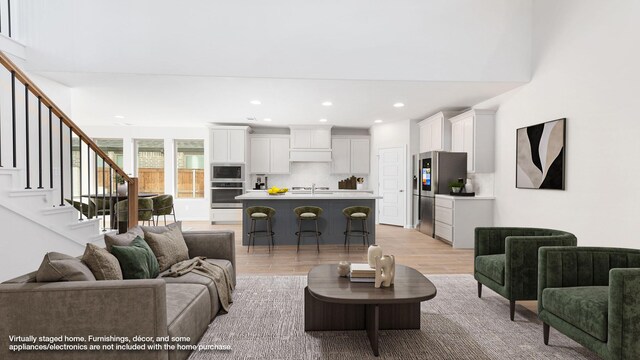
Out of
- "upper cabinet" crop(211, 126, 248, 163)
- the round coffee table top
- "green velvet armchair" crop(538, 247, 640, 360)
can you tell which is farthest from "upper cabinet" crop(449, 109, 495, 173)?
"upper cabinet" crop(211, 126, 248, 163)

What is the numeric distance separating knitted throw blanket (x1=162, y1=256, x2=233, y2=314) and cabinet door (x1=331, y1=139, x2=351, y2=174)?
6.21m

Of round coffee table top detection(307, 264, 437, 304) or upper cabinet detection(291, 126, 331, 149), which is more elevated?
upper cabinet detection(291, 126, 331, 149)

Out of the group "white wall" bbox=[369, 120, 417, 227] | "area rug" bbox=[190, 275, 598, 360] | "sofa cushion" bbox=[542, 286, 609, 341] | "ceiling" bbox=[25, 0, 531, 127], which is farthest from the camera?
"white wall" bbox=[369, 120, 417, 227]

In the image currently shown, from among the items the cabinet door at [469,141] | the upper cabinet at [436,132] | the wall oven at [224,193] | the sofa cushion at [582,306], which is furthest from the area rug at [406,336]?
the wall oven at [224,193]

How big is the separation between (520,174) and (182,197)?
8.15 metres

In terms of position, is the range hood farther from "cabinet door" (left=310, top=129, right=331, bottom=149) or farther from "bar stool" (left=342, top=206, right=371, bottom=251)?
"bar stool" (left=342, top=206, right=371, bottom=251)

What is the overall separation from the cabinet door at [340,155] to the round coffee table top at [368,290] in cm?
640

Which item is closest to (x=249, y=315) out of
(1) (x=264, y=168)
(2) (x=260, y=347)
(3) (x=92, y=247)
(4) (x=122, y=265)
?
(2) (x=260, y=347)

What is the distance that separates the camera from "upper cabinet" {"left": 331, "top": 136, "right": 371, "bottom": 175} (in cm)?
904

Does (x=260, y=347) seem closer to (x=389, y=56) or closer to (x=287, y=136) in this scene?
(x=389, y=56)

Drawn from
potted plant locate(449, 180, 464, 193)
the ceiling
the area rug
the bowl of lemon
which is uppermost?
the ceiling

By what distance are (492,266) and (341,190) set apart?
18.1 feet

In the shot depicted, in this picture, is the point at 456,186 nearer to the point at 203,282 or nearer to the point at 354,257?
the point at 354,257

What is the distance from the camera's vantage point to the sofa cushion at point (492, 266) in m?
2.99
